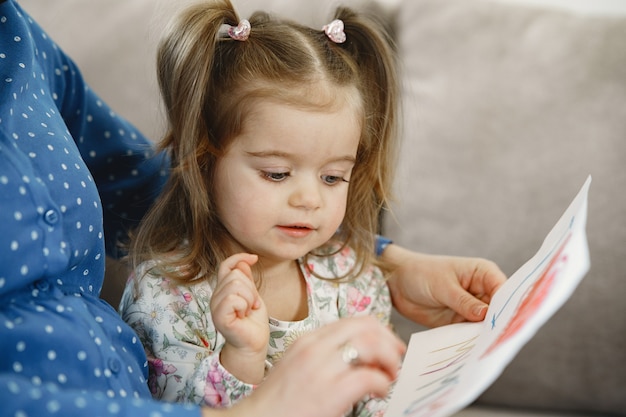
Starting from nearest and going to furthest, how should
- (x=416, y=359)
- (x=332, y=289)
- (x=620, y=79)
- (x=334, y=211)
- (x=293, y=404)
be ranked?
(x=293, y=404) → (x=416, y=359) → (x=334, y=211) → (x=332, y=289) → (x=620, y=79)

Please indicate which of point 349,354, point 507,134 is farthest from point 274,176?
point 507,134

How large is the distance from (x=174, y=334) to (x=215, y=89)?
32cm

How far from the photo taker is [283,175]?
88 centimetres

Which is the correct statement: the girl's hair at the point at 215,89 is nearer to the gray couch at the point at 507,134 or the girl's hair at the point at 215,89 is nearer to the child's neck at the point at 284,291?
the child's neck at the point at 284,291

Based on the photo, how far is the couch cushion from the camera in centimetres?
115

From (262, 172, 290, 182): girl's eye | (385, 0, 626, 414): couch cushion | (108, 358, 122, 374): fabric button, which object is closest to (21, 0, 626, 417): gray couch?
(385, 0, 626, 414): couch cushion

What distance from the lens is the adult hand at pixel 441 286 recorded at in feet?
3.08

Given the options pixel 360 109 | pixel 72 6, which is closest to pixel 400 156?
pixel 360 109

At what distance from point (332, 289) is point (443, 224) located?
0.89ft

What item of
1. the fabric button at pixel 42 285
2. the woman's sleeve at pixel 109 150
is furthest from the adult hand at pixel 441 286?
the fabric button at pixel 42 285

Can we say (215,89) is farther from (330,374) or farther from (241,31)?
(330,374)

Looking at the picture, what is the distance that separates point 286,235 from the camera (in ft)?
2.92

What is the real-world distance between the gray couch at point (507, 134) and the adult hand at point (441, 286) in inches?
5.2

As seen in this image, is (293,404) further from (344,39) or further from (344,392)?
(344,39)
